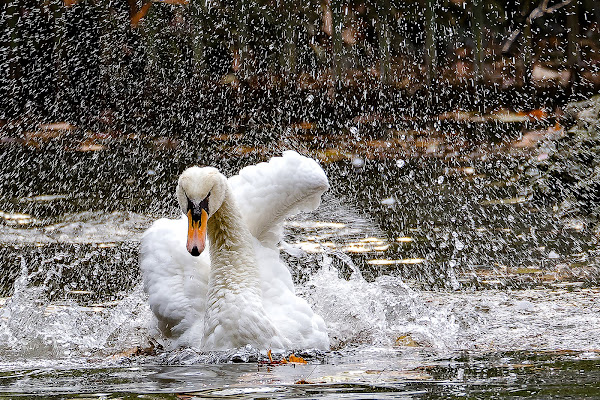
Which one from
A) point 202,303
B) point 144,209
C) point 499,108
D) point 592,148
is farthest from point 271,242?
point 499,108

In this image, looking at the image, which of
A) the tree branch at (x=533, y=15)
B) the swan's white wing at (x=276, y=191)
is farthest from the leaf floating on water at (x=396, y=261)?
the tree branch at (x=533, y=15)

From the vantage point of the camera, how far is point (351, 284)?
254 inches

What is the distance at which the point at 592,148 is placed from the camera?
1046cm

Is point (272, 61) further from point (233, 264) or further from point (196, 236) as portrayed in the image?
point (196, 236)

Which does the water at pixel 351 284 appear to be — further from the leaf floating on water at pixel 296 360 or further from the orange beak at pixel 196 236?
the orange beak at pixel 196 236

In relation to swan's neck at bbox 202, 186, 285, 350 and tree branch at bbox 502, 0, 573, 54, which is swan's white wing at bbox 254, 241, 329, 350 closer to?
swan's neck at bbox 202, 186, 285, 350

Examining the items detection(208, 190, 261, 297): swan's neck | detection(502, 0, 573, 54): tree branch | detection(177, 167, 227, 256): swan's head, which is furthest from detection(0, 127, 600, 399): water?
detection(502, 0, 573, 54): tree branch

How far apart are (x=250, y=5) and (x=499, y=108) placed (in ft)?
16.9

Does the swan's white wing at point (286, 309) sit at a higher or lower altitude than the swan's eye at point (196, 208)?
lower

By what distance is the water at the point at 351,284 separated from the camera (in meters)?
3.75

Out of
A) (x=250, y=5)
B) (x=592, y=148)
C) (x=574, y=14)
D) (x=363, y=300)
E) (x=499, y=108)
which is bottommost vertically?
(x=363, y=300)

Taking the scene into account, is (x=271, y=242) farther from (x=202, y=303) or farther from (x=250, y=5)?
(x=250, y=5)

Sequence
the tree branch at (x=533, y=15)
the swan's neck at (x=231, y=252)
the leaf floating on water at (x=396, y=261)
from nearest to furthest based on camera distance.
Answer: the swan's neck at (x=231, y=252) → the leaf floating on water at (x=396, y=261) → the tree branch at (x=533, y=15)

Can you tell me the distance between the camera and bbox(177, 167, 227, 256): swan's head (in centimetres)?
489
